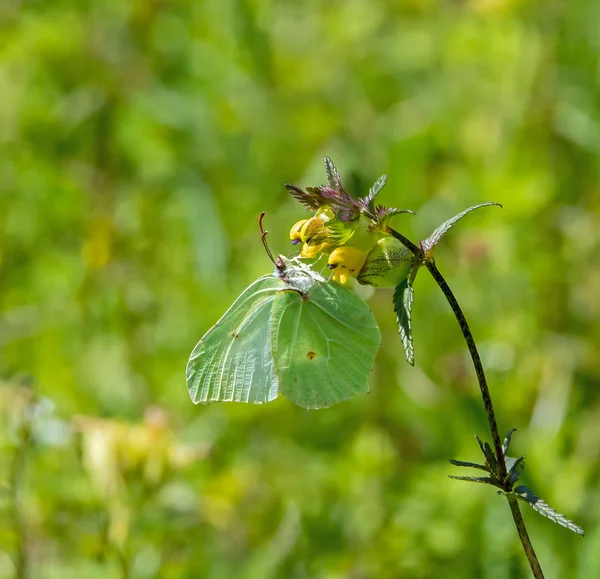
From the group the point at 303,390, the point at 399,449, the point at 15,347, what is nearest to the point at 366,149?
the point at 399,449

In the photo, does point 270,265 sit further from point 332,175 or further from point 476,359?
point 476,359

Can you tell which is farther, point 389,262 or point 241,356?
point 241,356

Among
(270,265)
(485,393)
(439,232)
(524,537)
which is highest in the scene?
(270,265)

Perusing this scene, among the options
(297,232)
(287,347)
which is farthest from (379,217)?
(287,347)

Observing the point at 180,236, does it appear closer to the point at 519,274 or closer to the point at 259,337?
the point at 519,274

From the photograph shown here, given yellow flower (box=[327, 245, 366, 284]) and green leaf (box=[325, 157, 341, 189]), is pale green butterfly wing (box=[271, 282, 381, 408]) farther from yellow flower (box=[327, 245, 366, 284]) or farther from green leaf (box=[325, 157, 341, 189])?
green leaf (box=[325, 157, 341, 189])

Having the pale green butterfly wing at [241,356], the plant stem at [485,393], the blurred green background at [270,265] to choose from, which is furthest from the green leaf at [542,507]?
the blurred green background at [270,265]

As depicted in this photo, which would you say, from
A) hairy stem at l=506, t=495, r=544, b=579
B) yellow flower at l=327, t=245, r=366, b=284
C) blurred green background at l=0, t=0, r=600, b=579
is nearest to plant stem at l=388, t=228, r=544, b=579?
hairy stem at l=506, t=495, r=544, b=579
